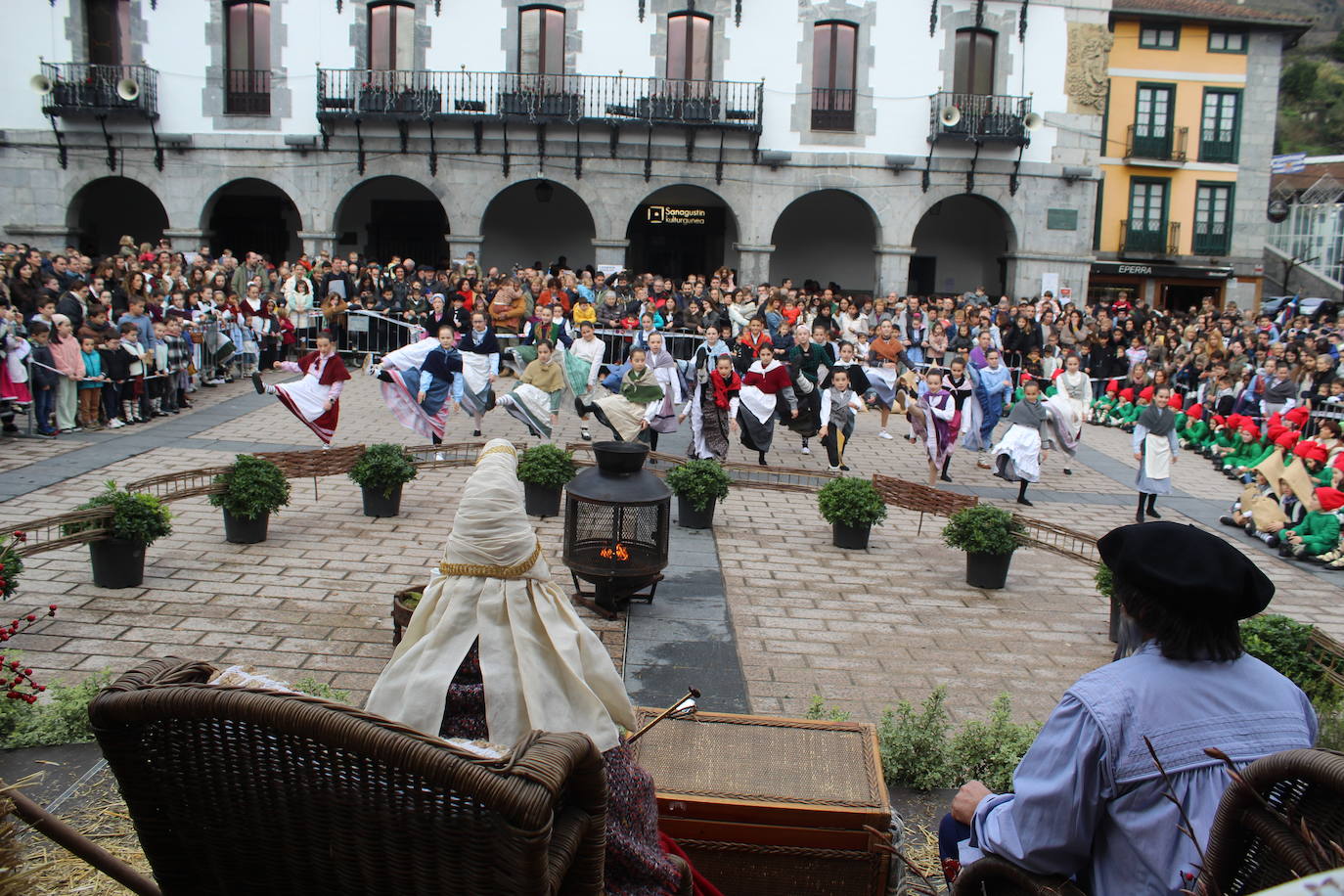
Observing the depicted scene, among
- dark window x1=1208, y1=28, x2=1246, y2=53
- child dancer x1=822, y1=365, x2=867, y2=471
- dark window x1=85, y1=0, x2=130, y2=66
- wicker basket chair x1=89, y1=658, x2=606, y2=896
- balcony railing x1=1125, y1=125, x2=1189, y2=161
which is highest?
dark window x1=1208, y1=28, x2=1246, y2=53

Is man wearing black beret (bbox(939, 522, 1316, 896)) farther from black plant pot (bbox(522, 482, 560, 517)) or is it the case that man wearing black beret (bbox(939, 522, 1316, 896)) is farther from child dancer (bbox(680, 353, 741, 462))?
child dancer (bbox(680, 353, 741, 462))

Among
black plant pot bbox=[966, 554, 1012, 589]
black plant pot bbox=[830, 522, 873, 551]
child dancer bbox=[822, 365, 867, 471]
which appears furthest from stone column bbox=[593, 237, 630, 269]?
black plant pot bbox=[966, 554, 1012, 589]

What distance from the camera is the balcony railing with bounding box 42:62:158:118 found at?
83.5 ft

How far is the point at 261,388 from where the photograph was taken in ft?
48.3

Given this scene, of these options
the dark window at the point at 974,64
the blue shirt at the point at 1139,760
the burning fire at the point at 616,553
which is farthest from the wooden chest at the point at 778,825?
the dark window at the point at 974,64

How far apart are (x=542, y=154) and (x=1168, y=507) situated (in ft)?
56.7

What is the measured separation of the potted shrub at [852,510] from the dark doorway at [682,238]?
19.6 metres

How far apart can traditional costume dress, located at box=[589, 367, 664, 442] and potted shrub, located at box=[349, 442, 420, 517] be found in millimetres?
3729

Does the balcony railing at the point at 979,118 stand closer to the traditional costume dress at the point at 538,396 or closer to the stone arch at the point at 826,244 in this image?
the stone arch at the point at 826,244

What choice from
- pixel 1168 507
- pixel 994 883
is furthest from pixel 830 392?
pixel 994 883

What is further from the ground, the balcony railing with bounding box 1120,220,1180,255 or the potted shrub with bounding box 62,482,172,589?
the balcony railing with bounding box 1120,220,1180,255

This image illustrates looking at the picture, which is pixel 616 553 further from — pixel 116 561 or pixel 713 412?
pixel 713 412

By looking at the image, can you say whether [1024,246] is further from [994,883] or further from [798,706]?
[994,883]

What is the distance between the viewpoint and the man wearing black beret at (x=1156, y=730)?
2.73 m
